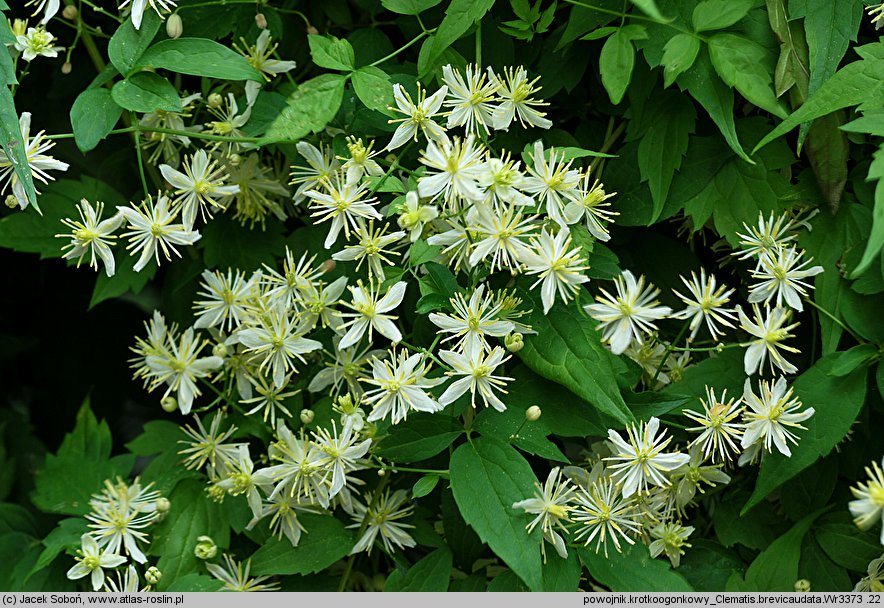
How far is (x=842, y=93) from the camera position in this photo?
962 mm

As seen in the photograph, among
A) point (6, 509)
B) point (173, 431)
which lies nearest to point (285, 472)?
point (173, 431)

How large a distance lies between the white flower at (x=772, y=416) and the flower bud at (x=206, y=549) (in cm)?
76

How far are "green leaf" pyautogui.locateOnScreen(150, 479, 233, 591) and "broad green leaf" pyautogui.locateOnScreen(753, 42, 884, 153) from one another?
0.95m

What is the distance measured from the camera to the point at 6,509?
4.91 feet

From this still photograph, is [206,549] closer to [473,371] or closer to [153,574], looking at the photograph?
[153,574]

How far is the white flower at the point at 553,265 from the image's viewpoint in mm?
962

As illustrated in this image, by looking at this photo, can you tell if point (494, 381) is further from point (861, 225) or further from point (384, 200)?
point (861, 225)

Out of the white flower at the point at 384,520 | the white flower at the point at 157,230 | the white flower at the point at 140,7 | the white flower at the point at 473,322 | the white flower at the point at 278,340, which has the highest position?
the white flower at the point at 140,7

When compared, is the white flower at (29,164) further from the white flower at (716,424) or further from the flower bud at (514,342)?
the white flower at (716,424)

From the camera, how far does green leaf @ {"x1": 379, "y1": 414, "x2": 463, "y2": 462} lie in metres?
1.04

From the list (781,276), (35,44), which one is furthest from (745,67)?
(35,44)

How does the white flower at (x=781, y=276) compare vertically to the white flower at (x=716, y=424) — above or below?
above

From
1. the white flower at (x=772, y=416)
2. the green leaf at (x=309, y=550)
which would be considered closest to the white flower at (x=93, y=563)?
the green leaf at (x=309, y=550)

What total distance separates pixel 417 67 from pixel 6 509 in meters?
1.11
